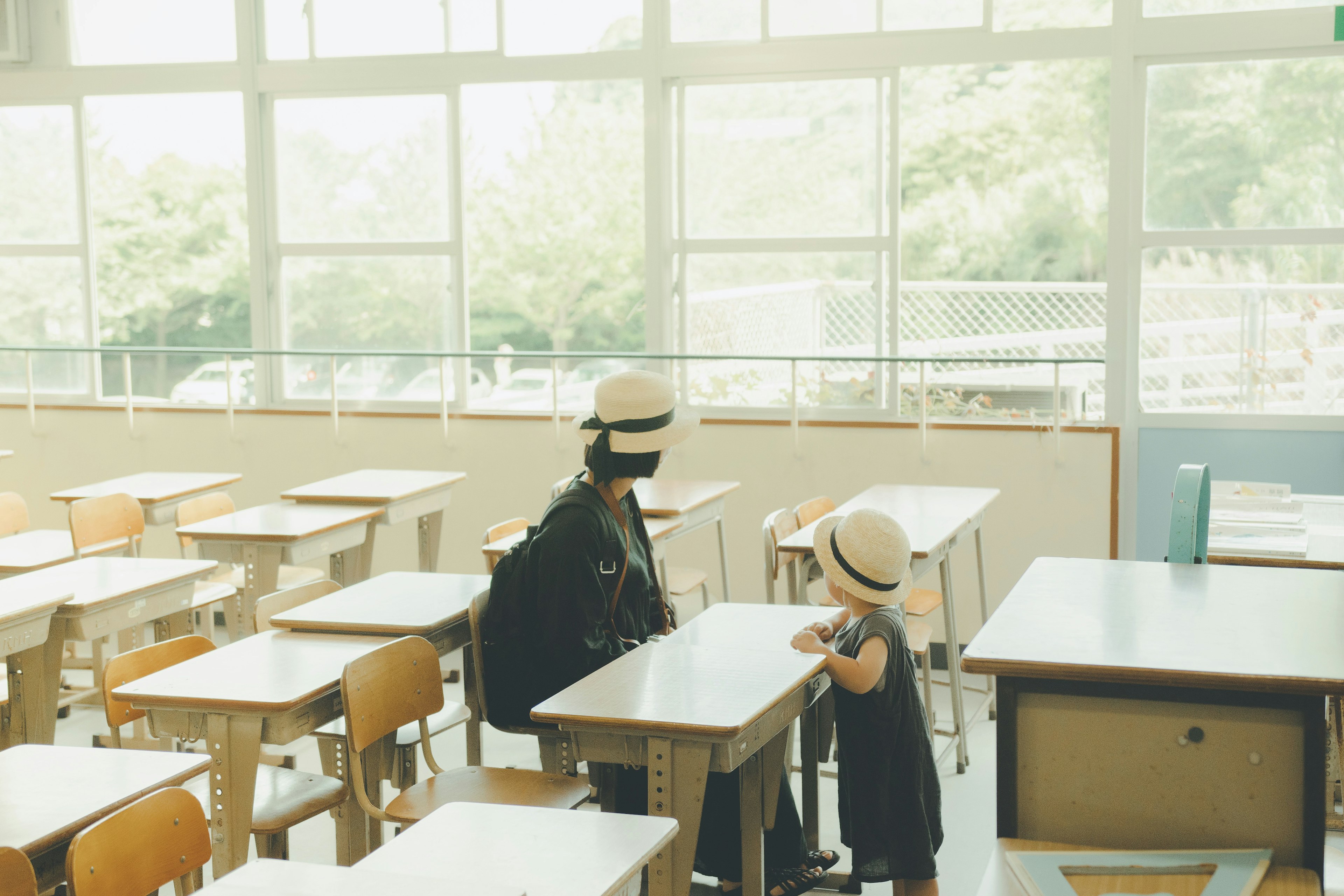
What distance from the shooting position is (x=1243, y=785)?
1.76 metres

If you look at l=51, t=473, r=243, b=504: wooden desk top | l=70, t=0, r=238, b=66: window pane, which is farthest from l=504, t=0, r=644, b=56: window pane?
l=51, t=473, r=243, b=504: wooden desk top

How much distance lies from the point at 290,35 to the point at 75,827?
16.6ft

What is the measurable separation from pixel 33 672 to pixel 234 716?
3.71ft

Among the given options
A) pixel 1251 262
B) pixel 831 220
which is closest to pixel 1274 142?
pixel 1251 262

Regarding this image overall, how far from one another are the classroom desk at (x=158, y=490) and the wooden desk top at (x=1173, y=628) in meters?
3.64

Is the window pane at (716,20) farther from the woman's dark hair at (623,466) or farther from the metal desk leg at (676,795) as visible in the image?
the metal desk leg at (676,795)

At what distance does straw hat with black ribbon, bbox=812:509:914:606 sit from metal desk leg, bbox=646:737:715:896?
0.55 metres

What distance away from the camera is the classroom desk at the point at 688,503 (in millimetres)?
4484

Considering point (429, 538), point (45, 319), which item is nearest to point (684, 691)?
point (429, 538)

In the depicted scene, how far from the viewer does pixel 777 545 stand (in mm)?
3875

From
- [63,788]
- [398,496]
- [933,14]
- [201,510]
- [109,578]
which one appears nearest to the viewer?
[63,788]

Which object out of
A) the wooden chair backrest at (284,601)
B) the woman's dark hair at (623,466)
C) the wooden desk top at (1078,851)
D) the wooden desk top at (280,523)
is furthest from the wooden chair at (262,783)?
the wooden desk top at (1078,851)

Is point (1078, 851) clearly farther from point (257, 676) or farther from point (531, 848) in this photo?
point (257, 676)

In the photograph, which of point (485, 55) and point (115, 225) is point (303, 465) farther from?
point (485, 55)
